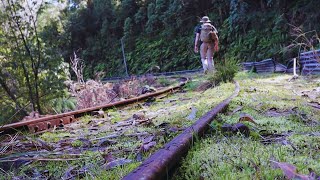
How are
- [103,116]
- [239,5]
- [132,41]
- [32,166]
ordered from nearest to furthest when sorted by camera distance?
[32,166]
[103,116]
[239,5]
[132,41]

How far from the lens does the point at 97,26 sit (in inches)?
1570

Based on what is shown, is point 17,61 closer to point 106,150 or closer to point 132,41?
point 106,150

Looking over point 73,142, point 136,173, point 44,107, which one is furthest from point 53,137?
point 44,107

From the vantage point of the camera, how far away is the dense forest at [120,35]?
8.54m

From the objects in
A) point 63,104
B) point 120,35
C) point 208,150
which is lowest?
point 63,104

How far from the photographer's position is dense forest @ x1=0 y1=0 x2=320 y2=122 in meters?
8.54

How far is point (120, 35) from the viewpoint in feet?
122

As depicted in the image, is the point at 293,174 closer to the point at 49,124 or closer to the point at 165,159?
the point at 165,159

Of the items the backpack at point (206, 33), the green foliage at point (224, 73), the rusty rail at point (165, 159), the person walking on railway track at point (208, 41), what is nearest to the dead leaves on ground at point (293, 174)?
the rusty rail at point (165, 159)

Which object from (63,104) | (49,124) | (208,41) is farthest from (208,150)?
(208,41)

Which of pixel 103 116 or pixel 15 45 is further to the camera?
pixel 15 45

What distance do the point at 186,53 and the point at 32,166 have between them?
2322 centimetres

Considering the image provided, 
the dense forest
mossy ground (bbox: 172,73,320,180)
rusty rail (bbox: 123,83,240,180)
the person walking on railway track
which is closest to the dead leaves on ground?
mossy ground (bbox: 172,73,320,180)

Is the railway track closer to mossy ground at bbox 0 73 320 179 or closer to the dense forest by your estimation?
mossy ground at bbox 0 73 320 179
